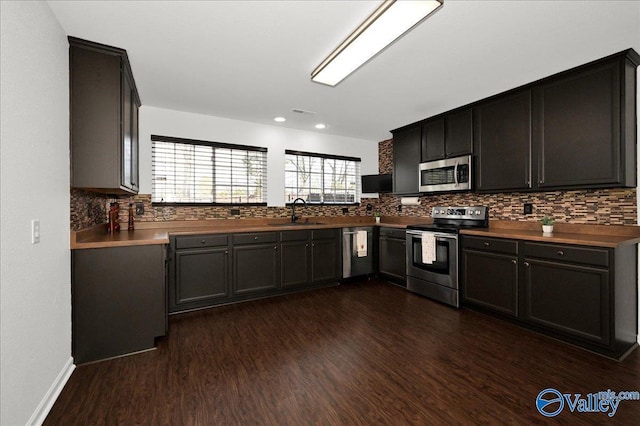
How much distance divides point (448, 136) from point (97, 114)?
384 cm

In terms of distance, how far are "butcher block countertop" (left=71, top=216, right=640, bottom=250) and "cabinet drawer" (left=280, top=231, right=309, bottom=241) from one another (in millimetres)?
68

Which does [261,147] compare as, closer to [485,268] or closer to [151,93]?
[151,93]

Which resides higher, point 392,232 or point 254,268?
point 392,232

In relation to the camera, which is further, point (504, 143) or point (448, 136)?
point (448, 136)

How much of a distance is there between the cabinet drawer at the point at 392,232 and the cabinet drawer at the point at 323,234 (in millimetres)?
853

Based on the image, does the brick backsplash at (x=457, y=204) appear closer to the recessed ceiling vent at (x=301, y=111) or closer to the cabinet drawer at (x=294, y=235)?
the cabinet drawer at (x=294, y=235)

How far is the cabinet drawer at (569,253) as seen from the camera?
2.27 m

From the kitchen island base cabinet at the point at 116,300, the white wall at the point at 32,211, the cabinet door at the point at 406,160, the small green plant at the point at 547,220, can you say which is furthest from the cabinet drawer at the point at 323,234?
the white wall at the point at 32,211

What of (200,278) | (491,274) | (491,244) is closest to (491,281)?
(491,274)

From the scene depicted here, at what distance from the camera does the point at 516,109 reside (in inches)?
122

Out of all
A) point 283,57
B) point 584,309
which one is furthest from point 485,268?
point 283,57

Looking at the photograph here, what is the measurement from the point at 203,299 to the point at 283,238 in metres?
1.20

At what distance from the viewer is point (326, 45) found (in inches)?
88.9

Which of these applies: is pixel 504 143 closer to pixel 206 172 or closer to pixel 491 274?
pixel 491 274
